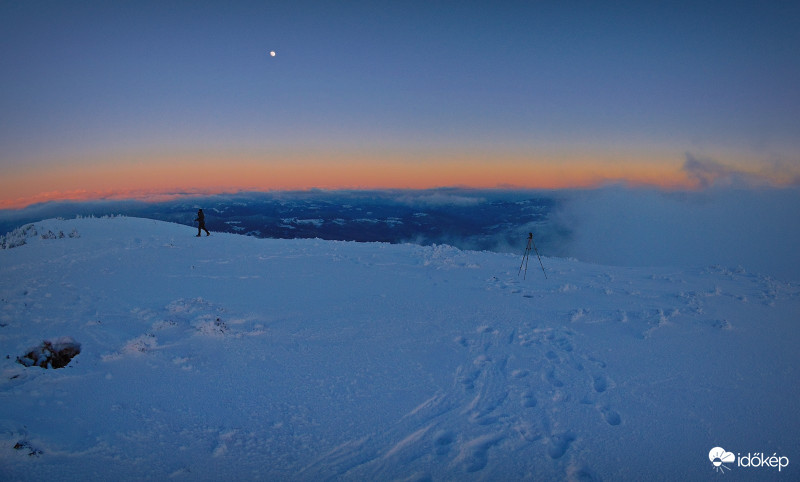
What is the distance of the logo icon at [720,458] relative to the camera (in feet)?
16.6

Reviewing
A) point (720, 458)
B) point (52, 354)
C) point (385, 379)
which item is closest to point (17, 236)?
point (52, 354)

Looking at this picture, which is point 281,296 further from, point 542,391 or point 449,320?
point 542,391

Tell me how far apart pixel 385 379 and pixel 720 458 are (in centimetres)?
533

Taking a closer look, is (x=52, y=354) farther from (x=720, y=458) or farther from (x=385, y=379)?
(x=720, y=458)

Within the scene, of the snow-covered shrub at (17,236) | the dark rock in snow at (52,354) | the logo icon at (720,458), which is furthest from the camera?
the snow-covered shrub at (17,236)

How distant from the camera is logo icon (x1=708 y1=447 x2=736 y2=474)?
5074 mm

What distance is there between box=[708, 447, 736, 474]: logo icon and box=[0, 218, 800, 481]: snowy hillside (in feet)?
0.18

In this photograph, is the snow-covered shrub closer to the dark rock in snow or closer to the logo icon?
the dark rock in snow

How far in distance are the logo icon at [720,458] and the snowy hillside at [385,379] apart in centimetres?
6

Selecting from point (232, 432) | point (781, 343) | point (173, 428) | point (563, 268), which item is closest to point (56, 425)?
point (173, 428)

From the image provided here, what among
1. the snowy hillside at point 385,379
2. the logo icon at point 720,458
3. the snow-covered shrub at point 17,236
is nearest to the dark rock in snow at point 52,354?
the snowy hillside at point 385,379

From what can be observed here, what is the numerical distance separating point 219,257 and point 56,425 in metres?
11.0

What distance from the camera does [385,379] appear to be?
7.06 m

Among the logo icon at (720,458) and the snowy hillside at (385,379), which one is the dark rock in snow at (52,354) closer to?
the snowy hillside at (385,379)
